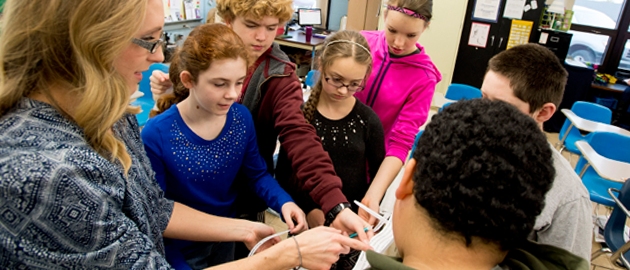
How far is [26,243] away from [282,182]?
3.46 feet

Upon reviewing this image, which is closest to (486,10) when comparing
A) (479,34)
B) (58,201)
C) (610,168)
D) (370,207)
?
(479,34)

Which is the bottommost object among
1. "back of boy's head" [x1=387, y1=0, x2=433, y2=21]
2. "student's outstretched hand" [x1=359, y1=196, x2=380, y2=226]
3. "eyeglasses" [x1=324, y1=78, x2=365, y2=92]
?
"student's outstretched hand" [x1=359, y1=196, x2=380, y2=226]

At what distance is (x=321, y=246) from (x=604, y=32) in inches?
252

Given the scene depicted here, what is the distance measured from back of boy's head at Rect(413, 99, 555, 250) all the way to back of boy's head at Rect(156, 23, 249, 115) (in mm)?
788

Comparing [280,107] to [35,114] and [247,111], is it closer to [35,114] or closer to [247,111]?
[247,111]

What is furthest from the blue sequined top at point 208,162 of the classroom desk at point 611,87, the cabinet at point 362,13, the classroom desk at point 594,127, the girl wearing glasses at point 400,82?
the classroom desk at point 611,87

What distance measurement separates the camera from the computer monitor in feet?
20.5

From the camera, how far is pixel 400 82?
170 centimetres

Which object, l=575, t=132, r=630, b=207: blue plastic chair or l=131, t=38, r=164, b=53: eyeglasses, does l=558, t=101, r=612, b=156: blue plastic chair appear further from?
l=131, t=38, r=164, b=53: eyeglasses

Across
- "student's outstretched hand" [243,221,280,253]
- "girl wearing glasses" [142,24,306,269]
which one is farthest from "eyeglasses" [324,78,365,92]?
"student's outstretched hand" [243,221,280,253]

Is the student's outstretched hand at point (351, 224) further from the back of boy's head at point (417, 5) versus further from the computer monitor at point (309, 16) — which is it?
the computer monitor at point (309, 16)

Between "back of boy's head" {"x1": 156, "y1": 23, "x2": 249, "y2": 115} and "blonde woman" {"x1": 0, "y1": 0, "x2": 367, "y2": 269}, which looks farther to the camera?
"back of boy's head" {"x1": 156, "y1": 23, "x2": 249, "y2": 115}

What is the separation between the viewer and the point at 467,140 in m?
0.63

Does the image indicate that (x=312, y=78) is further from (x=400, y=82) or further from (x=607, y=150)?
(x=607, y=150)
